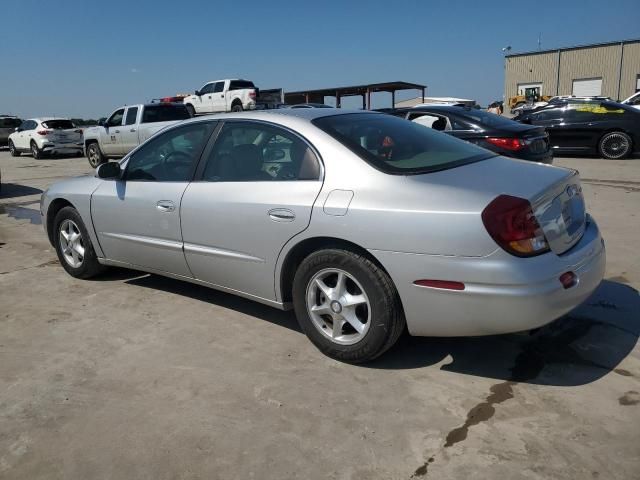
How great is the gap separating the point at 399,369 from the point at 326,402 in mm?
537

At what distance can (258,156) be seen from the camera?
3.54m

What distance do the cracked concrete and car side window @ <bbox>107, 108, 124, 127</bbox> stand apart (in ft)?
39.6

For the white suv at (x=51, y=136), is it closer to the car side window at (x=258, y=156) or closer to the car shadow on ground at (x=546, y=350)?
the car side window at (x=258, y=156)

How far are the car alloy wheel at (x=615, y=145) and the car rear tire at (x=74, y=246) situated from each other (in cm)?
1209

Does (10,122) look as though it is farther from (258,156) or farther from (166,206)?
(258,156)

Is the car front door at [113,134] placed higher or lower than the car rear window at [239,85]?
lower

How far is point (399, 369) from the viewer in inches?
122

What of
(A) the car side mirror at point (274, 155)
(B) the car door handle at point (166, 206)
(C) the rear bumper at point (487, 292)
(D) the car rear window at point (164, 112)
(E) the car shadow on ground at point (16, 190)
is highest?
(D) the car rear window at point (164, 112)

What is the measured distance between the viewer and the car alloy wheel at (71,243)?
15.8 feet

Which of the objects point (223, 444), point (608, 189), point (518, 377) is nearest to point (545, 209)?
point (518, 377)

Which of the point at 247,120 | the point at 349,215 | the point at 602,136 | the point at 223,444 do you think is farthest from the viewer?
the point at 602,136

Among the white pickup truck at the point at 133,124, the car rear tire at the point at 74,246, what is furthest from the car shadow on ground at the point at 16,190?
the car rear tire at the point at 74,246

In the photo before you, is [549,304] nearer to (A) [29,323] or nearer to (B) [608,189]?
(A) [29,323]

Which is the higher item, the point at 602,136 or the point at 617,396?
the point at 602,136
